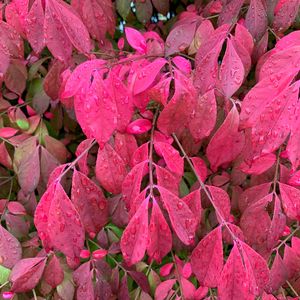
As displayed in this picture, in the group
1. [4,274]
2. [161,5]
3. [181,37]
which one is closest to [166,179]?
[181,37]

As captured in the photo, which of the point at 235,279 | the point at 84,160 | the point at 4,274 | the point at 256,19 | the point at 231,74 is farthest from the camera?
the point at 4,274

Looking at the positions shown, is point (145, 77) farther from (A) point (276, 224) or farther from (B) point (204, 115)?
(A) point (276, 224)

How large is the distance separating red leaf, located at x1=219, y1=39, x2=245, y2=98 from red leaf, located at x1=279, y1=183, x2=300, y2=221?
0.76ft

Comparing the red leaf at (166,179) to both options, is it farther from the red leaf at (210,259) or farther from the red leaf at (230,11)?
the red leaf at (230,11)

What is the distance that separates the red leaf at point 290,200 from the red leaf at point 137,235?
0.99 ft

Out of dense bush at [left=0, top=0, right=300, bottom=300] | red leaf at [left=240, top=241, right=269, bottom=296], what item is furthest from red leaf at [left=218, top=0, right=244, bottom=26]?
red leaf at [left=240, top=241, right=269, bottom=296]

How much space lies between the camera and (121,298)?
3.90 ft

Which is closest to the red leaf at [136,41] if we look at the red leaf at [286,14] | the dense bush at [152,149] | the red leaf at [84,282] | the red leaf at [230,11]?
the dense bush at [152,149]

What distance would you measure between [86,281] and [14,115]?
48 centimetres

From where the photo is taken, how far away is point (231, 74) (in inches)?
34.7

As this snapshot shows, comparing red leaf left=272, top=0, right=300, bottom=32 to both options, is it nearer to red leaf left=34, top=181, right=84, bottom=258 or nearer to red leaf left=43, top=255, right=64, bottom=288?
red leaf left=34, top=181, right=84, bottom=258

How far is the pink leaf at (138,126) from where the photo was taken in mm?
983

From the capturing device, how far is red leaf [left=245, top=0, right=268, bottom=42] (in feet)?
3.54

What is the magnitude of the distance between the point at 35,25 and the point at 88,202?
1.11 feet
